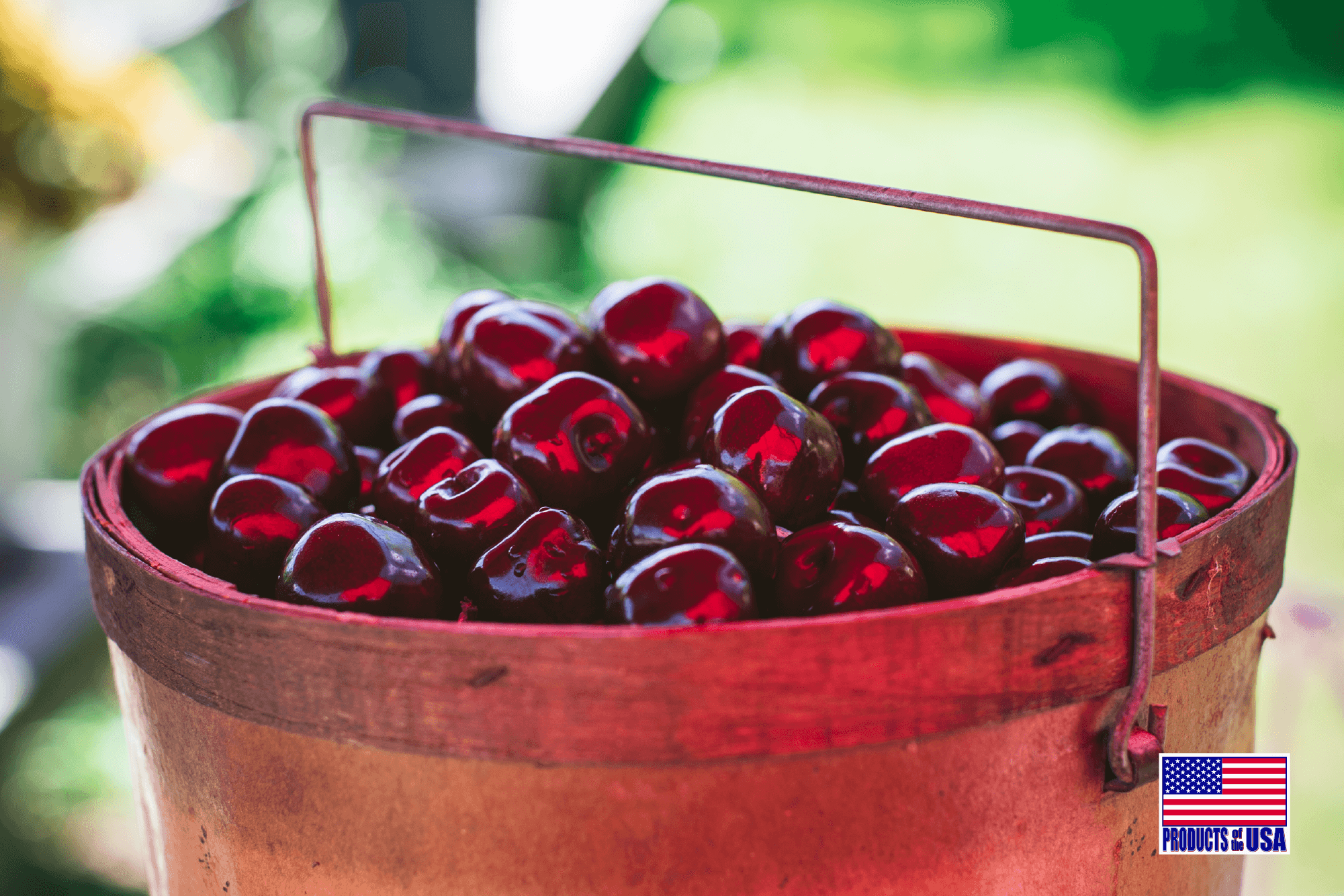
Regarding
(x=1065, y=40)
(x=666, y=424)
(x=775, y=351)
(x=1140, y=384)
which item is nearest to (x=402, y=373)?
(x=666, y=424)

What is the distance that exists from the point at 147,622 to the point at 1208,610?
0.87 metres

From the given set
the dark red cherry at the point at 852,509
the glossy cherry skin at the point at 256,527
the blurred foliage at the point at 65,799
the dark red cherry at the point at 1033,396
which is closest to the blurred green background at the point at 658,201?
the blurred foliage at the point at 65,799

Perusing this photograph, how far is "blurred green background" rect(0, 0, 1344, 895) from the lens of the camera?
3363 mm

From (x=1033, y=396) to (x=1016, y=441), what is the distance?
0.11 m

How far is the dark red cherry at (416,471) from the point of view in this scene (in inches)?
41.3

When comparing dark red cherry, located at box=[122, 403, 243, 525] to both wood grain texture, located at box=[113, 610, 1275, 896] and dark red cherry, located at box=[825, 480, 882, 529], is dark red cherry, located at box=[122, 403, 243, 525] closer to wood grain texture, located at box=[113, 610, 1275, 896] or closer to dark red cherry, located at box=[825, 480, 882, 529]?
wood grain texture, located at box=[113, 610, 1275, 896]

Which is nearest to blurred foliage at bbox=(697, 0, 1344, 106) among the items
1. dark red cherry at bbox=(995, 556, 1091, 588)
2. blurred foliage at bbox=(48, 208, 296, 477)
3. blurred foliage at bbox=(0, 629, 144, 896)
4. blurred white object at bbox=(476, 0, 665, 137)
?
blurred white object at bbox=(476, 0, 665, 137)

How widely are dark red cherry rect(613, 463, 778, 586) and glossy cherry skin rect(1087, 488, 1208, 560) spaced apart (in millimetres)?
326

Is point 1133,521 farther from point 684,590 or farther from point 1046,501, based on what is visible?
point 684,590

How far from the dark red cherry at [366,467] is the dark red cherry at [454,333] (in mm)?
A: 123

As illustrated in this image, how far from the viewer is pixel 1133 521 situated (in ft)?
3.22

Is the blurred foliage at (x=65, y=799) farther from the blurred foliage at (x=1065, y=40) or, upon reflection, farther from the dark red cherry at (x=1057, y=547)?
the blurred foliage at (x=1065, y=40)

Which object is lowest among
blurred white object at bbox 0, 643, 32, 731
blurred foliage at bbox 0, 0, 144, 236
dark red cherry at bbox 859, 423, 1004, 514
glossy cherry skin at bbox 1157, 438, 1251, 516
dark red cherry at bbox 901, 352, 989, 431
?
blurred white object at bbox 0, 643, 32, 731

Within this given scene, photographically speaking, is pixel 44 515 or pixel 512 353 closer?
pixel 512 353
